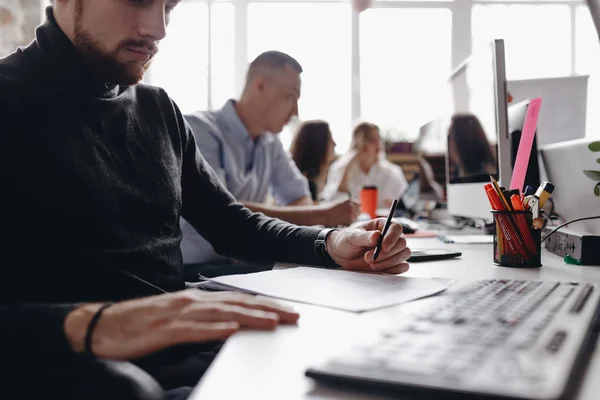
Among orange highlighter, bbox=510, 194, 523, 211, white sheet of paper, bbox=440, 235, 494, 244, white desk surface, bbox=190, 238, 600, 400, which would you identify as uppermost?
orange highlighter, bbox=510, 194, 523, 211

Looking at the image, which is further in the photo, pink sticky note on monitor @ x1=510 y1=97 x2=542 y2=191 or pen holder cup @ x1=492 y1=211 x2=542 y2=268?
pink sticky note on monitor @ x1=510 y1=97 x2=542 y2=191

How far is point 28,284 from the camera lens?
2.74ft

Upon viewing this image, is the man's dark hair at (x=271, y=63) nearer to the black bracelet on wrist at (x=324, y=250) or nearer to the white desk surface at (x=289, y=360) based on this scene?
the black bracelet on wrist at (x=324, y=250)

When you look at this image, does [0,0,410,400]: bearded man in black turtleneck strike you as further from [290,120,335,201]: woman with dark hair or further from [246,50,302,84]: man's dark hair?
[290,120,335,201]: woman with dark hair

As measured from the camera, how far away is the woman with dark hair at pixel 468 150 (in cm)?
159

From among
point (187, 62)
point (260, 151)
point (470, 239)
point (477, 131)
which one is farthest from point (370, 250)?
point (187, 62)

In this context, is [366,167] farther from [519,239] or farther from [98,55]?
[98,55]

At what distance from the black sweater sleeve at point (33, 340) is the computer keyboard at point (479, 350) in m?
0.28

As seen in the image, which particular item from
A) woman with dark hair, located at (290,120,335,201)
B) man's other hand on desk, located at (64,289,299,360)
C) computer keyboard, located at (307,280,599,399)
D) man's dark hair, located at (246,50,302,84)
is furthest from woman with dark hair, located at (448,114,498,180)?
woman with dark hair, located at (290,120,335,201)

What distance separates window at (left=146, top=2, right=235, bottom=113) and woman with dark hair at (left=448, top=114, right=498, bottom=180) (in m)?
4.29

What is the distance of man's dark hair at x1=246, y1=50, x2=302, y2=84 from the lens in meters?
2.57

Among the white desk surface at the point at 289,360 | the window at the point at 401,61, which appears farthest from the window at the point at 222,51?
the white desk surface at the point at 289,360

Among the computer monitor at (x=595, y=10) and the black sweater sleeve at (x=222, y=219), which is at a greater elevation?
the computer monitor at (x=595, y=10)

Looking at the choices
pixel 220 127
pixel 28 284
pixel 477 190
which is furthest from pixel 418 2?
pixel 28 284
